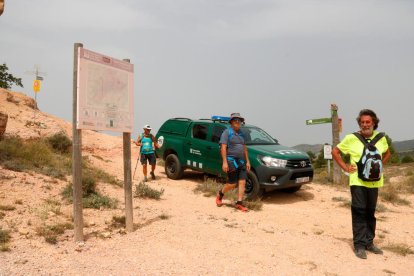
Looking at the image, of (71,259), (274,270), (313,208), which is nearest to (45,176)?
(71,259)

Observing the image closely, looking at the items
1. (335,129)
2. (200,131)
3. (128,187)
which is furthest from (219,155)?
(335,129)

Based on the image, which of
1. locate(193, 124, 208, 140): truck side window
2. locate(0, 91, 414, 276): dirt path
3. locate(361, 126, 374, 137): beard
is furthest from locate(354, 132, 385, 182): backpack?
locate(193, 124, 208, 140): truck side window

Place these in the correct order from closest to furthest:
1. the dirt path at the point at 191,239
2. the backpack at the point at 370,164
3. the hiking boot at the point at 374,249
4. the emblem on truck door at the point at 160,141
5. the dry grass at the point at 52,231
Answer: the dirt path at the point at 191,239
the dry grass at the point at 52,231
the backpack at the point at 370,164
the hiking boot at the point at 374,249
the emblem on truck door at the point at 160,141

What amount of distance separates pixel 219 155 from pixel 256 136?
3.66ft

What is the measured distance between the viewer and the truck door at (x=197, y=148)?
954cm

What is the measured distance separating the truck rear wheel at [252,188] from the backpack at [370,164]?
10.8 ft

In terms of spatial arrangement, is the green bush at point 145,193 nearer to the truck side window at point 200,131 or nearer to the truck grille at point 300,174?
the truck side window at point 200,131

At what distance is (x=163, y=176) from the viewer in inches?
441

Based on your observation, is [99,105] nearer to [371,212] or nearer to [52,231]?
[52,231]

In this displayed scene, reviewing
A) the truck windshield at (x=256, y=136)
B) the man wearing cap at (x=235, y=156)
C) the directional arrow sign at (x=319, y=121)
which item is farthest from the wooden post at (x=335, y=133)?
the man wearing cap at (x=235, y=156)

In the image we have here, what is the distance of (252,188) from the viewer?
8.08 meters

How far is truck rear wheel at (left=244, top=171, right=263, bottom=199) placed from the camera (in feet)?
26.0

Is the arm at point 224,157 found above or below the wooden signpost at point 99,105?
below

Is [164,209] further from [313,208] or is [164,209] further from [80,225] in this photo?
[313,208]
